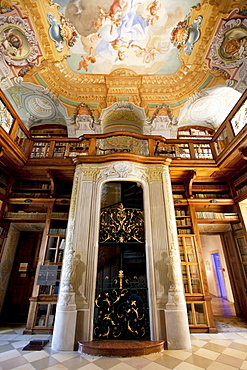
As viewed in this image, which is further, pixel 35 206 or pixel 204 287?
pixel 35 206

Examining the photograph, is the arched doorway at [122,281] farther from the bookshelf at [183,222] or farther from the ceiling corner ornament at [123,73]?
the ceiling corner ornament at [123,73]

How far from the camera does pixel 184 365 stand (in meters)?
2.41

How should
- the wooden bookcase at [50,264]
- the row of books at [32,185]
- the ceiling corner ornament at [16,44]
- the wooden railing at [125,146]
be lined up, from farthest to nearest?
the row of books at [32,185], the wooden railing at [125,146], the ceiling corner ornament at [16,44], the wooden bookcase at [50,264]

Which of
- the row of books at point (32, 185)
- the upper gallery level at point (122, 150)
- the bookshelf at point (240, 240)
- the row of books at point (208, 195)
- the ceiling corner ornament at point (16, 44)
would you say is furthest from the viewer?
the row of books at point (32, 185)

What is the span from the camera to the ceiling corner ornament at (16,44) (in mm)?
4344

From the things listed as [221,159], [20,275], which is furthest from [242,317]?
[20,275]

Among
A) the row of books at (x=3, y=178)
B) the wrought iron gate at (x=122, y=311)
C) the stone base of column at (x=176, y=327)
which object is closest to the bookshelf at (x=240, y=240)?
the stone base of column at (x=176, y=327)

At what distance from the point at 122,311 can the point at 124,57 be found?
23.6ft

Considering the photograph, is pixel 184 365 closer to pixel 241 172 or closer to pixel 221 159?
pixel 221 159

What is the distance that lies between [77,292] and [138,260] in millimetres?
1675

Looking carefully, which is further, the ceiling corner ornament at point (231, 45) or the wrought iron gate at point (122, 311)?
the ceiling corner ornament at point (231, 45)

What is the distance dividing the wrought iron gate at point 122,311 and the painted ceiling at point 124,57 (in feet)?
18.7

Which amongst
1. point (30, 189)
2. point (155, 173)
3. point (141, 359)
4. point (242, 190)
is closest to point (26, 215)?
point (30, 189)

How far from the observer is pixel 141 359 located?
262cm
